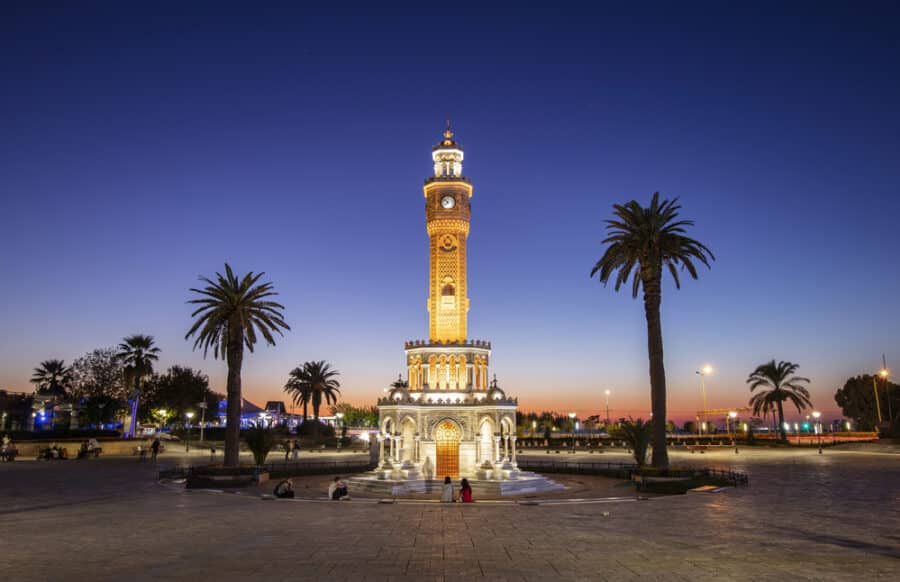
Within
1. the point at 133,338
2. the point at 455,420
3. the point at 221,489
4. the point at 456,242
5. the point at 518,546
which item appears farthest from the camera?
the point at 133,338

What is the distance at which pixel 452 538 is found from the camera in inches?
635

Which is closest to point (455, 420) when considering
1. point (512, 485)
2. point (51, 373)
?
point (512, 485)

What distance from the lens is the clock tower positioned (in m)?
48.8

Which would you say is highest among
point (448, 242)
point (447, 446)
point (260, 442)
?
point (448, 242)

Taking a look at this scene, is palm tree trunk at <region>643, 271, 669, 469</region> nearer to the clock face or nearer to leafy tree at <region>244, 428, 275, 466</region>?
the clock face

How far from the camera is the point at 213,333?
123 feet

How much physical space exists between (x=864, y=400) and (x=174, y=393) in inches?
4548

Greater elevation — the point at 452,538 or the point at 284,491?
the point at 452,538

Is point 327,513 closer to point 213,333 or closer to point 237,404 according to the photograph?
point 237,404

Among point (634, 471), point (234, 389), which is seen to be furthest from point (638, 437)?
point (234, 389)

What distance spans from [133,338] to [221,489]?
53.5 meters

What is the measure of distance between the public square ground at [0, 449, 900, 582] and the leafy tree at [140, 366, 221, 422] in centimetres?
6693

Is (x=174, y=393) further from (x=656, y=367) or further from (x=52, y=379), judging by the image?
(x=656, y=367)

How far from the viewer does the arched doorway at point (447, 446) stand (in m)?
44.5
